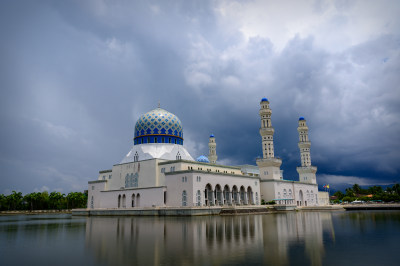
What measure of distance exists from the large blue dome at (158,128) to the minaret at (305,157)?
94.9 ft

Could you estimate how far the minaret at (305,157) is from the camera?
6625 centimetres

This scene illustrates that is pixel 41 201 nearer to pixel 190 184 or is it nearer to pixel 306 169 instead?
pixel 190 184

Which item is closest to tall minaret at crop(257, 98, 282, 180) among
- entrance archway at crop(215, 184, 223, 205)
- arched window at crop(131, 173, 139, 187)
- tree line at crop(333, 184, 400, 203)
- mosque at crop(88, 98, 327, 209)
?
mosque at crop(88, 98, 327, 209)

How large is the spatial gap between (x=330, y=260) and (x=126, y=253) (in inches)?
265

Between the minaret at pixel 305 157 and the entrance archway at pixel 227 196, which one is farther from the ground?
the minaret at pixel 305 157

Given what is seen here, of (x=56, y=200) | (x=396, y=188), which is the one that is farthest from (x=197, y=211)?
(x=396, y=188)

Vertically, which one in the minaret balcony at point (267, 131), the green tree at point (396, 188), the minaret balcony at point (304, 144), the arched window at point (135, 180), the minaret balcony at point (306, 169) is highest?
the minaret balcony at point (267, 131)

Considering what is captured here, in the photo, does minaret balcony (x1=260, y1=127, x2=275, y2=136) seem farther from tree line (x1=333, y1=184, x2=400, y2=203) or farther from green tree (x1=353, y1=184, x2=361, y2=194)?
green tree (x1=353, y1=184, x2=361, y2=194)

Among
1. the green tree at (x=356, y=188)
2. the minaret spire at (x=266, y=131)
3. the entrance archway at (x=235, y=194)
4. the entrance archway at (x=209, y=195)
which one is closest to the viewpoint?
the entrance archway at (x=209, y=195)

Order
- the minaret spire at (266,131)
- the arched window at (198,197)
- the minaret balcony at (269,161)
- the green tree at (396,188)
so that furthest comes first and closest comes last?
the green tree at (396,188) → the minaret spire at (266,131) → the minaret balcony at (269,161) → the arched window at (198,197)

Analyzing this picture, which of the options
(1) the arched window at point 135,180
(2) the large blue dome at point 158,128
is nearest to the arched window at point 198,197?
(1) the arched window at point 135,180

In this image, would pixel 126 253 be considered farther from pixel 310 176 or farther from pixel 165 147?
pixel 310 176

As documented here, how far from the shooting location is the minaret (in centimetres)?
6625

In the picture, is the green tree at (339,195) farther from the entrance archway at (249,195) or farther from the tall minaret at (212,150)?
the entrance archway at (249,195)
